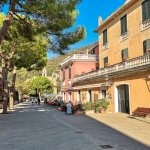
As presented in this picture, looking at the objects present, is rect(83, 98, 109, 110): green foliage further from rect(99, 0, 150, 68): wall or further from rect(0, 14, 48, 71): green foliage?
rect(0, 14, 48, 71): green foliage

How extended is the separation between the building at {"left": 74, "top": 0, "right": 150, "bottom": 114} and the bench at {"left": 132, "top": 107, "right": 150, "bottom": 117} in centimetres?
36

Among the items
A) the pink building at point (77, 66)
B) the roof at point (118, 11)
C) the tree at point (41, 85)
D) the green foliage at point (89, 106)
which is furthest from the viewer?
the tree at point (41, 85)

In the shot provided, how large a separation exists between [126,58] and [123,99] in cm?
364

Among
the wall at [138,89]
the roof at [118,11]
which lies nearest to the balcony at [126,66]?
the wall at [138,89]

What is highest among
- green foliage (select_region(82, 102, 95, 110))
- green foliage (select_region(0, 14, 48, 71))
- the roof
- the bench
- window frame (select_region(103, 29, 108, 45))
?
the roof

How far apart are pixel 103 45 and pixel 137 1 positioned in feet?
28.8

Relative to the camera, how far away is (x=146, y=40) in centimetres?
2431

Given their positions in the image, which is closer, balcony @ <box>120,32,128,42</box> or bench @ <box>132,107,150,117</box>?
bench @ <box>132,107,150,117</box>

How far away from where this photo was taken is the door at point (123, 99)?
25266 mm

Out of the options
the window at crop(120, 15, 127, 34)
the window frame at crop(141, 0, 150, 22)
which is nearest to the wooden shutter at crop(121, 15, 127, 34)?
the window at crop(120, 15, 127, 34)

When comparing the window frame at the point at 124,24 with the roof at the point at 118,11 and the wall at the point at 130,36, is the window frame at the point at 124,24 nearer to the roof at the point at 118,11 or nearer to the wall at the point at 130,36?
the wall at the point at 130,36

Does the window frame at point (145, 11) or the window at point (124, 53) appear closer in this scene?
the window frame at point (145, 11)

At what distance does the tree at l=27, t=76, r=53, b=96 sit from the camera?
83.2 meters

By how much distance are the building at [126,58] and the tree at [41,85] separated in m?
51.0
